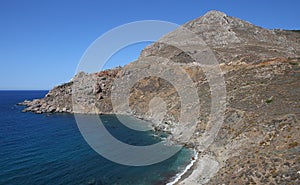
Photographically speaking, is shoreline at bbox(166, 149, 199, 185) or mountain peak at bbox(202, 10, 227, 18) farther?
mountain peak at bbox(202, 10, 227, 18)

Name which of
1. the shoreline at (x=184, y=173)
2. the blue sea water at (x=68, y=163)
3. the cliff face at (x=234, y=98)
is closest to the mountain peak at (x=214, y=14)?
the cliff face at (x=234, y=98)

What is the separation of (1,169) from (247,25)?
129491 mm

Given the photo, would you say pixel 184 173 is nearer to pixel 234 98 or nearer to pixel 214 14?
pixel 234 98

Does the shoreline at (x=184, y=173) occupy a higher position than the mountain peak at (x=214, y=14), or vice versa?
the mountain peak at (x=214, y=14)

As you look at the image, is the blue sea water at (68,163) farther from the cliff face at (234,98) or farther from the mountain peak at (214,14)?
the mountain peak at (214,14)

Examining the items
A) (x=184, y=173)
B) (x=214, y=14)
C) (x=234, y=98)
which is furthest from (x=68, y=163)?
(x=214, y=14)

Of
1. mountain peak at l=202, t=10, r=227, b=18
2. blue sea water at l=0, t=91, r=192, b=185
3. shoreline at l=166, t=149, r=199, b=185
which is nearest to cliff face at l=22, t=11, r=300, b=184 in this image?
mountain peak at l=202, t=10, r=227, b=18

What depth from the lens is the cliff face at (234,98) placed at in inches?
1217

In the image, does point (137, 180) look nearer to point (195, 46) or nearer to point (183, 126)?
point (183, 126)

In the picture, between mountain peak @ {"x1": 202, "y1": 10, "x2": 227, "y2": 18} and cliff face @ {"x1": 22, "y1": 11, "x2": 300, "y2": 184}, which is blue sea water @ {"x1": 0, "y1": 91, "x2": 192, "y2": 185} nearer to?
cliff face @ {"x1": 22, "y1": 11, "x2": 300, "y2": 184}

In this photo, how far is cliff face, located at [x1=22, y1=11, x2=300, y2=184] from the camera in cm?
3091

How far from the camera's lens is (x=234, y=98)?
5262 cm

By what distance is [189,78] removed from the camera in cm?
A: 8581

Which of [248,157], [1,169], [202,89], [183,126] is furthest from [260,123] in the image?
[1,169]
